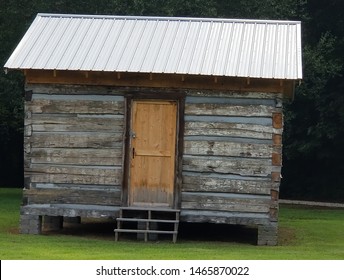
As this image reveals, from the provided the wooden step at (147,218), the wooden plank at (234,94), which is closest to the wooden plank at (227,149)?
the wooden plank at (234,94)

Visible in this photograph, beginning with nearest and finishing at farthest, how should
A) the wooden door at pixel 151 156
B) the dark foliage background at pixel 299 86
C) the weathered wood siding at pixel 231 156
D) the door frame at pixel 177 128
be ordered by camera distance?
the weathered wood siding at pixel 231 156, the door frame at pixel 177 128, the wooden door at pixel 151 156, the dark foliage background at pixel 299 86

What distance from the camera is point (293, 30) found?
67.7 feet

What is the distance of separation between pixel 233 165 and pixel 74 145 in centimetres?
344

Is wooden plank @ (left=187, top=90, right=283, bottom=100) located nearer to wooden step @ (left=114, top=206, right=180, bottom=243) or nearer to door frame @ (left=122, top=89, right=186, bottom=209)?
door frame @ (left=122, top=89, right=186, bottom=209)

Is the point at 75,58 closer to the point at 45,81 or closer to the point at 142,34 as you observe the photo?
the point at 45,81

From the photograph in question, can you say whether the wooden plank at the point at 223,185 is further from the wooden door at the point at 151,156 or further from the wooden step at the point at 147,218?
the wooden step at the point at 147,218

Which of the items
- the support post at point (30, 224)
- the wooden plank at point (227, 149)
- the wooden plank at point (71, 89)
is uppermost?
the wooden plank at point (71, 89)

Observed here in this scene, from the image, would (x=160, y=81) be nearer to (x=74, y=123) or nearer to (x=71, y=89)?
(x=71, y=89)

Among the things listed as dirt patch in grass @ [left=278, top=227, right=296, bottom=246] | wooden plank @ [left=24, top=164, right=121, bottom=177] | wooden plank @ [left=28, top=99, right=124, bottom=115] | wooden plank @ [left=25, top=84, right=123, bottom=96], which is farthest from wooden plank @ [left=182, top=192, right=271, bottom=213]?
wooden plank @ [left=25, top=84, right=123, bottom=96]

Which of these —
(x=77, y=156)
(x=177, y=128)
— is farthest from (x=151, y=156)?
(x=77, y=156)

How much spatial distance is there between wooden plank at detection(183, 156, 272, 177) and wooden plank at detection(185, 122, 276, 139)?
0.51 meters

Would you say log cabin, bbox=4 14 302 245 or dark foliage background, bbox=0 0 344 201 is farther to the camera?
dark foliage background, bbox=0 0 344 201

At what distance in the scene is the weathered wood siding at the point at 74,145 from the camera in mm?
18766

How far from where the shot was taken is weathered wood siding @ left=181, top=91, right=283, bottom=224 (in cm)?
1842
